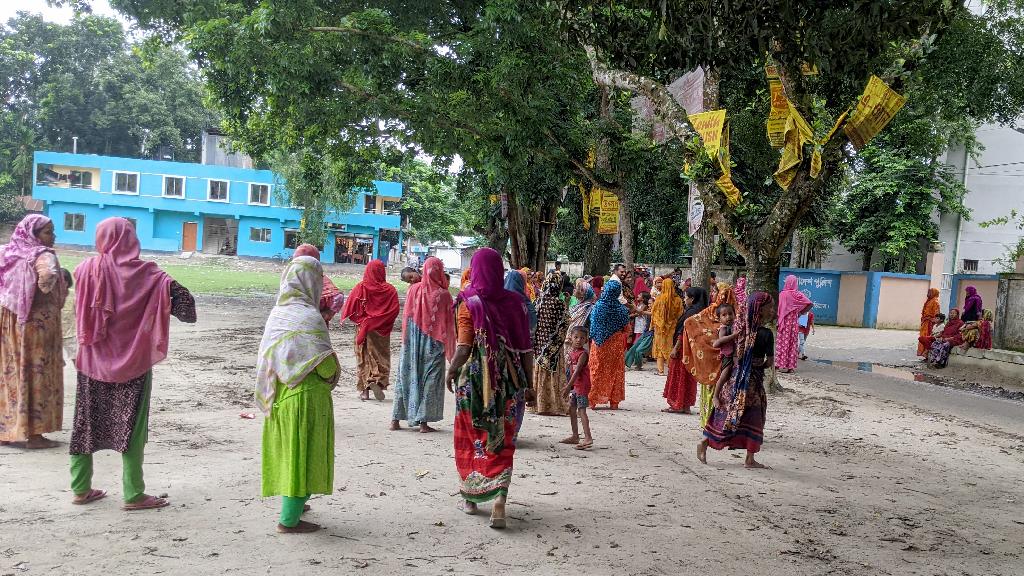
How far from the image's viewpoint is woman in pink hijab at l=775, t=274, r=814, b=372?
14.1 m

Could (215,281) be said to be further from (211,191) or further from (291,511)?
(291,511)

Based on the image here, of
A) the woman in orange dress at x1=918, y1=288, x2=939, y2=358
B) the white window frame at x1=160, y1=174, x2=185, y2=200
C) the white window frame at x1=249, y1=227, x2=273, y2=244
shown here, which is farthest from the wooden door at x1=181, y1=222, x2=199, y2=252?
the woman in orange dress at x1=918, y1=288, x2=939, y2=358

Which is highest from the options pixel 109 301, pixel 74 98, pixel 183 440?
pixel 74 98

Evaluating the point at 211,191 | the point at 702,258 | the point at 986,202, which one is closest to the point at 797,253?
the point at 986,202

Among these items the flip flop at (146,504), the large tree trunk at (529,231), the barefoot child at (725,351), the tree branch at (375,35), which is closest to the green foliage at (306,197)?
the large tree trunk at (529,231)

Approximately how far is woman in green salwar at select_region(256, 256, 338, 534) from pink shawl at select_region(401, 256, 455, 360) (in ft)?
10.4

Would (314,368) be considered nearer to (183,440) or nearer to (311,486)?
(311,486)

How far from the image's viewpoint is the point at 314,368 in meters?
4.26

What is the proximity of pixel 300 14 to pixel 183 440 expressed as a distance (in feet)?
31.2

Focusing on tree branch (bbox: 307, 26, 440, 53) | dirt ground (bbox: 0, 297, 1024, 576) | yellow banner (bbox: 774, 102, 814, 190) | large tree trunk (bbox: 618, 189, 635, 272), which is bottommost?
dirt ground (bbox: 0, 297, 1024, 576)

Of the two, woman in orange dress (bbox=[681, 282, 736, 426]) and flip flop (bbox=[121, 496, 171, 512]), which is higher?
woman in orange dress (bbox=[681, 282, 736, 426])

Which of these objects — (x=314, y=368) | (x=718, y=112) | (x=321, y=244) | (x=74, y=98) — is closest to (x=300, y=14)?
(x=718, y=112)

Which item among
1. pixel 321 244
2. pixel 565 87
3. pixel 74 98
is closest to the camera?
pixel 565 87

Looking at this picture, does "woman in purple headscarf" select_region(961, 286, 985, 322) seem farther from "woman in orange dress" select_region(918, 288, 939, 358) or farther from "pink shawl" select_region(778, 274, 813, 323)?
"pink shawl" select_region(778, 274, 813, 323)
